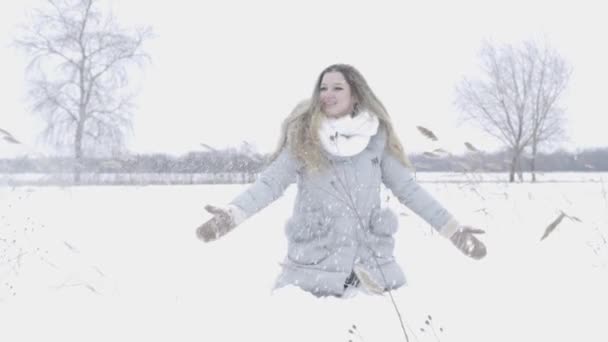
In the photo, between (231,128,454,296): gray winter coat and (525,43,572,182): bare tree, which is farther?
(525,43,572,182): bare tree

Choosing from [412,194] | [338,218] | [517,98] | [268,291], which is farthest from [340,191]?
[517,98]

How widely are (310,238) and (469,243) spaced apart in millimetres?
748

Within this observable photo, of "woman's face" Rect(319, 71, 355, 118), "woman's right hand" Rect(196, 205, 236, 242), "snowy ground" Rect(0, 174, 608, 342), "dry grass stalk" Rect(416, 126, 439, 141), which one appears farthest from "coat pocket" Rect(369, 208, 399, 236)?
"woman's right hand" Rect(196, 205, 236, 242)

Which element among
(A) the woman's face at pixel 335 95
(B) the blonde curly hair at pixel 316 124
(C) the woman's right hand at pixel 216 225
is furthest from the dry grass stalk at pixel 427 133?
(C) the woman's right hand at pixel 216 225

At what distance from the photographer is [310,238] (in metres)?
2.82

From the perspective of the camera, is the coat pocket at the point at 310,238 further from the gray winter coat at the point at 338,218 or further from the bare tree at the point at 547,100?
the bare tree at the point at 547,100

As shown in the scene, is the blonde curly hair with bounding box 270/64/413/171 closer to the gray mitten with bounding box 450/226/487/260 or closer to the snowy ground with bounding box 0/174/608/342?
the gray mitten with bounding box 450/226/487/260

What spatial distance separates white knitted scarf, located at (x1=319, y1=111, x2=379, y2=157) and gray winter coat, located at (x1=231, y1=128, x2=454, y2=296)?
8cm

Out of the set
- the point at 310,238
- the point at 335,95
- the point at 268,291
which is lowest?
the point at 268,291

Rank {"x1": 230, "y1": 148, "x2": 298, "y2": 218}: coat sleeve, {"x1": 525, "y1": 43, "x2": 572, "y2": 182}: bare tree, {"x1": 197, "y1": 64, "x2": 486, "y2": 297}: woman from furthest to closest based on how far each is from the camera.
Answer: {"x1": 525, "y1": 43, "x2": 572, "y2": 182}: bare tree
{"x1": 197, "y1": 64, "x2": 486, "y2": 297}: woman
{"x1": 230, "y1": 148, "x2": 298, "y2": 218}: coat sleeve

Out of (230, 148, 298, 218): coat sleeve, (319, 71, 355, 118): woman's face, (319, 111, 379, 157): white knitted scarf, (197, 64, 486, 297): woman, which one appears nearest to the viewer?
(230, 148, 298, 218): coat sleeve

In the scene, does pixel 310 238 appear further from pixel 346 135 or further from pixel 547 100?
pixel 547 100

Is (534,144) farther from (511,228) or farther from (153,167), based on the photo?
(511,228)

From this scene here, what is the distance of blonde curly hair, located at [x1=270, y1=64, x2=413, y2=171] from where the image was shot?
284cm
